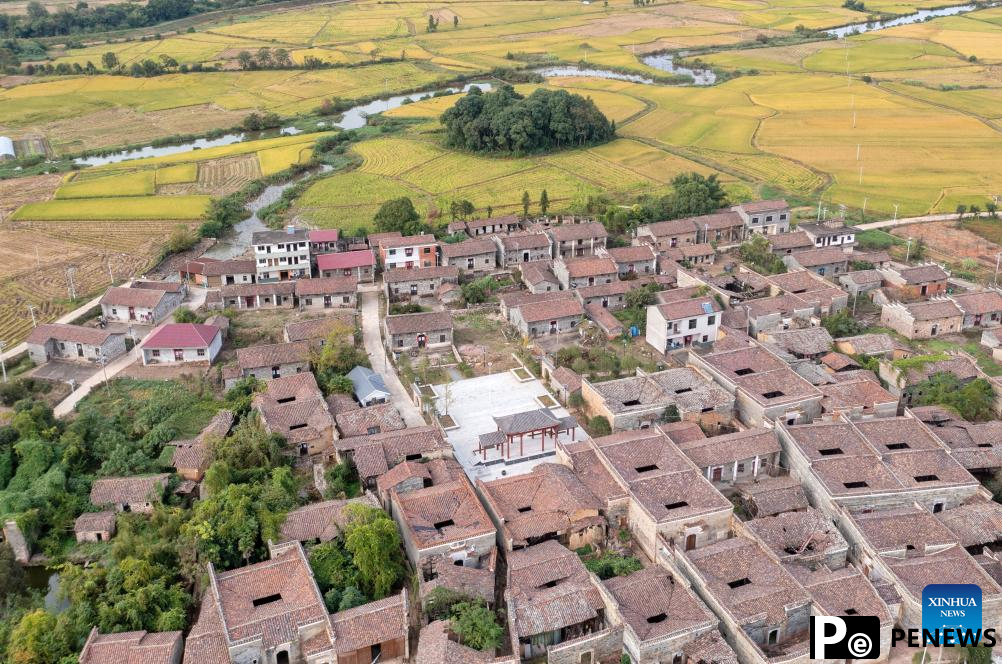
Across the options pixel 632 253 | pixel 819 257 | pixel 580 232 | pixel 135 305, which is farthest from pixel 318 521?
pixel 819 257

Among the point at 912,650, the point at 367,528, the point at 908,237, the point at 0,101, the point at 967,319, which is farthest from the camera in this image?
the point at 0,101

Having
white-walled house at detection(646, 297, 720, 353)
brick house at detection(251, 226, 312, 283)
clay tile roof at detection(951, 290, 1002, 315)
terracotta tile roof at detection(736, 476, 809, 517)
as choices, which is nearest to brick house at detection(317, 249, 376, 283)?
brick house at detection(251, 226, 312, 283)

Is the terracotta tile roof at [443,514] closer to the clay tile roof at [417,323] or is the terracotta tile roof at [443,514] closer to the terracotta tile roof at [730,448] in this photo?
the terracotta tile roof at [730,448]

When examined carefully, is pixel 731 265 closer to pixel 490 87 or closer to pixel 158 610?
pixel 158 610

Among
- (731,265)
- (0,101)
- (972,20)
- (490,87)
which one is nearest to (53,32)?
(0,101)

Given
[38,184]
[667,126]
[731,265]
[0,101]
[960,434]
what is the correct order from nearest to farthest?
[960,434], [731,265], [38,184], [667,126], [0,101]

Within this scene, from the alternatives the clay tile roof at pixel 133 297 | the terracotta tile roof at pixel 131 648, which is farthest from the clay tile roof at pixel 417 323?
the terracotta tile roof at pixel 131 648
